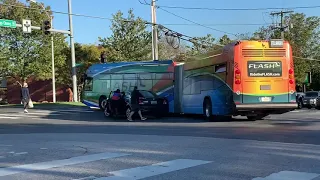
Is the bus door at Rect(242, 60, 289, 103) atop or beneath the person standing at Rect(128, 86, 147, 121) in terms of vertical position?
atop

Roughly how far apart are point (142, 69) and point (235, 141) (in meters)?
14.6

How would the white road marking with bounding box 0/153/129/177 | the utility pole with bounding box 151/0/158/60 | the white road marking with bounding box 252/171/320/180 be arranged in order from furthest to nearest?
the utility pole with bounding box 151/0/158/60
the white road marking with bounding box 0/153/129/177
the white road marking with bounding box 252/171/320/180

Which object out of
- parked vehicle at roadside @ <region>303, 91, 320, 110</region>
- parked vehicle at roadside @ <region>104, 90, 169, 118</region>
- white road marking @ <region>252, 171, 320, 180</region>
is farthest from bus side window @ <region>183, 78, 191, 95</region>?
parked vehicle at roadside @ <region>303, 91, 320, 110</region>

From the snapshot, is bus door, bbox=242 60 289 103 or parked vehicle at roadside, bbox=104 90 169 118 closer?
bus door, bbox=242 60 289 103

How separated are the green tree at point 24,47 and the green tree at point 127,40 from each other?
573cm

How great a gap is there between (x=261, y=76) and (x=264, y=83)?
31 cm

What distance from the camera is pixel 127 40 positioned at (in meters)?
40.2

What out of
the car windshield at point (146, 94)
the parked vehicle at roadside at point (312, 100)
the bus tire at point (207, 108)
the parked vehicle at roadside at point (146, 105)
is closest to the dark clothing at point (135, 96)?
the parked vehicle at roadside at point (146, 105)

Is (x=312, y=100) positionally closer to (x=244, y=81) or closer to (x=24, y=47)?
(x=244, y=81)

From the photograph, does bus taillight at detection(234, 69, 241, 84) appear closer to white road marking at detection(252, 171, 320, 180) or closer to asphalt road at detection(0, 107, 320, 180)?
asphalt road at detection(0, 107, 320, 180)

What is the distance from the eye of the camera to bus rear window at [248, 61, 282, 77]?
56.3 feet

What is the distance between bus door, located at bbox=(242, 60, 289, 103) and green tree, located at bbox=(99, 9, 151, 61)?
2363 centimetres

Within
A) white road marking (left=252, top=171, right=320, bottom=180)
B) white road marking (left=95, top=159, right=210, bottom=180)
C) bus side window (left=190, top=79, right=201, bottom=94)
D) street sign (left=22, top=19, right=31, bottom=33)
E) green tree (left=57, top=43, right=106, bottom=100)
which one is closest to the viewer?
white road marking (left=252, top=171, right=320, bottom=180)

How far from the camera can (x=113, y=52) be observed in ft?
130
